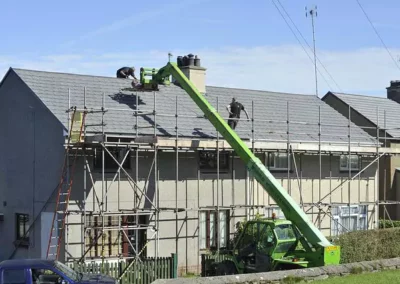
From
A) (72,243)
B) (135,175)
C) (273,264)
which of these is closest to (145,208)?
(135,175)

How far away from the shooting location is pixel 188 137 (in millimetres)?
24203

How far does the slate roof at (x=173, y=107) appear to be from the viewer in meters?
23.4

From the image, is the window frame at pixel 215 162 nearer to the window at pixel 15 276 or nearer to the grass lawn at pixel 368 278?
the grass lawn at pixel 368 278

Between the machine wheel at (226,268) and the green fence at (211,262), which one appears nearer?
the machine wheel at (226,268)

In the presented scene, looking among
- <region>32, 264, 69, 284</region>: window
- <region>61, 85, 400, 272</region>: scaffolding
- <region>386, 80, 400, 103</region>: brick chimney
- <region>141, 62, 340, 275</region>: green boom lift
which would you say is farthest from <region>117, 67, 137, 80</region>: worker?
<region>386, 80, 400, 103</region>: brick chimney

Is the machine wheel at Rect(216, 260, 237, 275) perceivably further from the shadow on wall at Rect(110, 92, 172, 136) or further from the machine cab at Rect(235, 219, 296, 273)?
the shadow on wall at Rect(110, 92, 172, 136)

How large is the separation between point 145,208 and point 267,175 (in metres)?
4.19

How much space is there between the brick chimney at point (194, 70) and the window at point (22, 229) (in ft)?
27.9

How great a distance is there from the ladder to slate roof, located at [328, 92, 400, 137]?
1757 centimetres

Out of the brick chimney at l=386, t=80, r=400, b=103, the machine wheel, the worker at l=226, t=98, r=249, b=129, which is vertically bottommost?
the machine wheel

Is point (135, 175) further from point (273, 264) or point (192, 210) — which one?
point (273, 264)

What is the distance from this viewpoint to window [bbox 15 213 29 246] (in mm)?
23019

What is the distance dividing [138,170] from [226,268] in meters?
5.12

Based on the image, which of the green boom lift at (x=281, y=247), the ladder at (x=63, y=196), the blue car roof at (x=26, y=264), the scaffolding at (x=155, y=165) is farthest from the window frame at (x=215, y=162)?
the blue car roof at (x=26, y=264)
